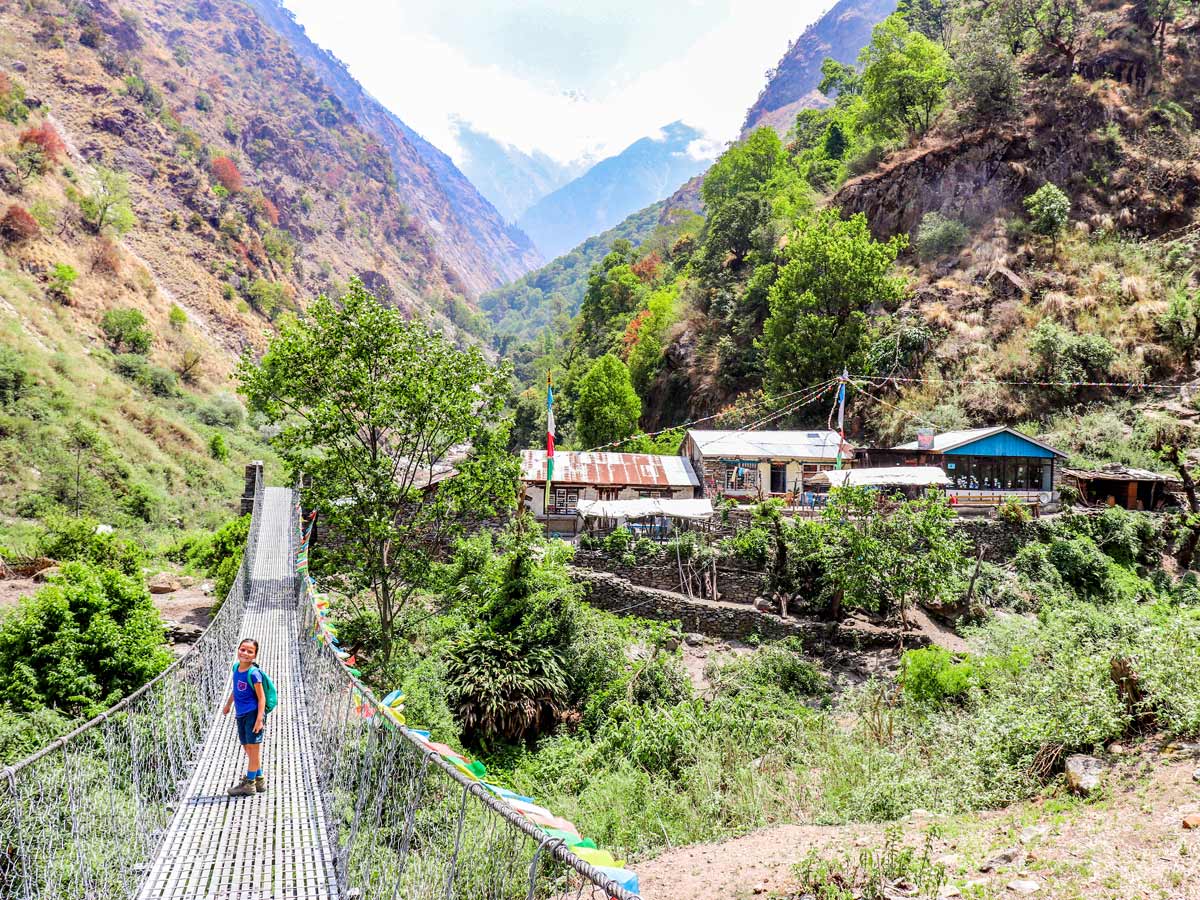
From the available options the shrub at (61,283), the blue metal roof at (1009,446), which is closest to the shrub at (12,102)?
the shrub at (61,283)

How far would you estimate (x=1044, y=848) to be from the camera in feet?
19.8

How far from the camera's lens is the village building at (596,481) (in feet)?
91.4

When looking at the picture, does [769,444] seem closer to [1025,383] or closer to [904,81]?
[1025,383]

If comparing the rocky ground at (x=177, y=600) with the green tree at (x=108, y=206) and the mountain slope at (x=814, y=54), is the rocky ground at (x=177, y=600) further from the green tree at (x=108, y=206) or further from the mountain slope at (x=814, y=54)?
the mountain slope at (x=814, y=54)

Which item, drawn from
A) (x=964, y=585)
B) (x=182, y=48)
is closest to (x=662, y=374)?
(x=964, y=585)

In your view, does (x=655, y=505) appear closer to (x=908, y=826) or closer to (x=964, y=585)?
(x=964, y=585)

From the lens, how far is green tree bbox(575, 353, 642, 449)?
3966 centimetres

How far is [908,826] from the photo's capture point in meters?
7.38

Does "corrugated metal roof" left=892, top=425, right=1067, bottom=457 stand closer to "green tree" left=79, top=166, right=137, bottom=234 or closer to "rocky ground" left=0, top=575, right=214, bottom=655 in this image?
"rocky ground" left=0, top=575, right=214, bottom=655

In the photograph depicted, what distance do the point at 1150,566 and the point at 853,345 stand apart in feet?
49.7

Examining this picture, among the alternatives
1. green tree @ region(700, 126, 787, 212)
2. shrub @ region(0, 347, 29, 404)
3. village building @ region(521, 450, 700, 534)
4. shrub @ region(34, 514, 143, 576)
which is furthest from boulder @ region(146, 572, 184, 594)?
green tree @ region(700, 126, 787, 212)

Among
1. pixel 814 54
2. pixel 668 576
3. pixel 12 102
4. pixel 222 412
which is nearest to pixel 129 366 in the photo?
pixel 222 412

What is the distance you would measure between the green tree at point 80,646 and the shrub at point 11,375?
23.4m

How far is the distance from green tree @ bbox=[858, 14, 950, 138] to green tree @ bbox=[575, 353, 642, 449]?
78.1 ft
